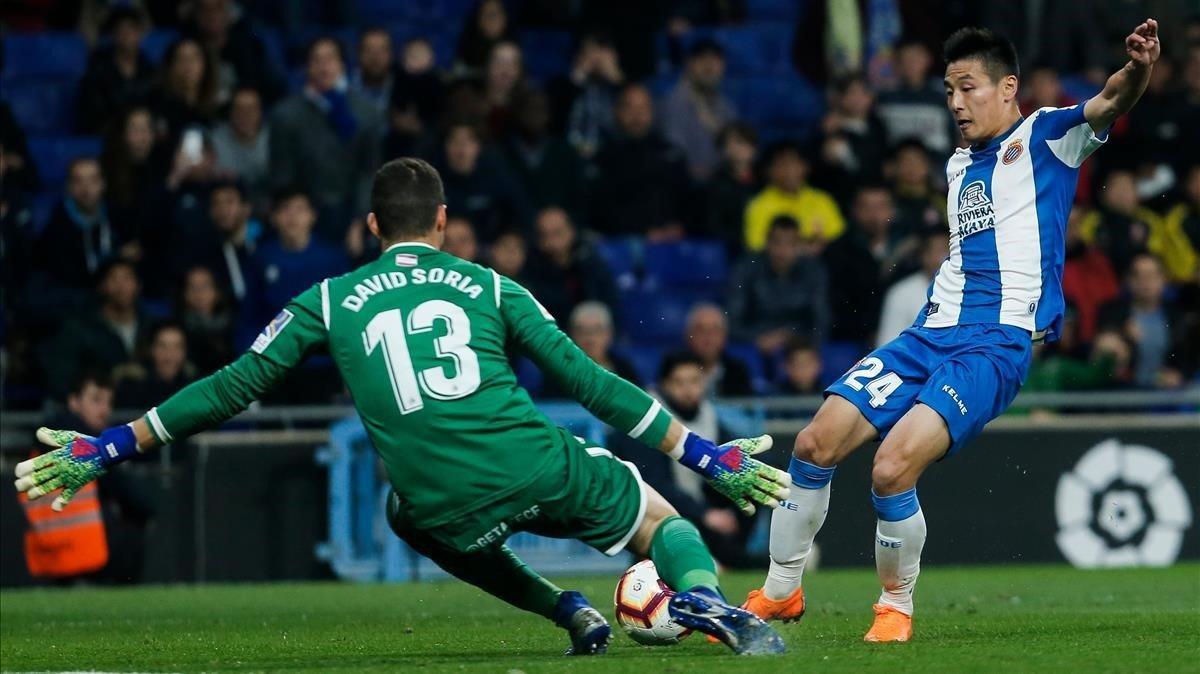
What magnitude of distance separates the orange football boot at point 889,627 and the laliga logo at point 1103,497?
6.98m

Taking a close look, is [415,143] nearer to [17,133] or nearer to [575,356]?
[17,133]

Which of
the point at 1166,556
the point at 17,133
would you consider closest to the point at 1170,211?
the point at 1166,556

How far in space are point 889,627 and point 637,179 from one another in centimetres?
885

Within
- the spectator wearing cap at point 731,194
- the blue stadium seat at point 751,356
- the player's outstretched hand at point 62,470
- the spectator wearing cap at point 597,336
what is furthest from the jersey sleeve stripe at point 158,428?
the spectator wearing cap at point 731,194

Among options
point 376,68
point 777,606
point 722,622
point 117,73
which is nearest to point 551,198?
point 376,68

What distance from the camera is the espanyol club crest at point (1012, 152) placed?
804cm

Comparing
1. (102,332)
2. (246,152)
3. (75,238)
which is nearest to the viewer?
(102,332)

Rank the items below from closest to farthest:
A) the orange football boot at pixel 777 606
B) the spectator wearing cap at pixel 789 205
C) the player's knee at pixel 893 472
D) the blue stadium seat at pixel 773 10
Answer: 1. the player's knee at pixel 893 472
2. the orange football boot at pixel 777 606
3. the spectator wearing cap at pixel 789 205
4. the blue stadium seat at pixel 773 10

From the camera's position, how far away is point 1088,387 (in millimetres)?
15086

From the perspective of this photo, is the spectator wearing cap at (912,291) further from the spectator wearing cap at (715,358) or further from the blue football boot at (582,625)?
the blue football boot at (582,625)

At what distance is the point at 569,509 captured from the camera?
684 centimetres

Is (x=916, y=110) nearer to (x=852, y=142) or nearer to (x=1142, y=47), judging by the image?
(x=852, y=142)

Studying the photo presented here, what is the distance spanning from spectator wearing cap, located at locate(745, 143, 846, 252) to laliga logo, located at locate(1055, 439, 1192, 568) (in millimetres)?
2816

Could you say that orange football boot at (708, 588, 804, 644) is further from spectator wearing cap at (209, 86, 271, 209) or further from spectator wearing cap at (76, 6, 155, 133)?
spectator wearing cap at (76, 6, 155, 133)
